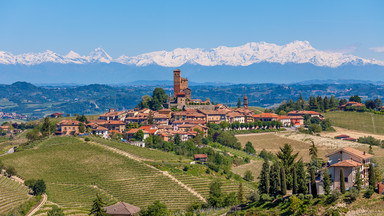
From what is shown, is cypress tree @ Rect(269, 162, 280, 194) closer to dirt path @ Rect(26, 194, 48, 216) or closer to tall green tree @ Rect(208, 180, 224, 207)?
tall green tree @ Rect(208, 180, 224, 207)

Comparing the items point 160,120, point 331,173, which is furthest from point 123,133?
point 331,173

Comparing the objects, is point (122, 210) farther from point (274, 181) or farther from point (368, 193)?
point (368, 193)

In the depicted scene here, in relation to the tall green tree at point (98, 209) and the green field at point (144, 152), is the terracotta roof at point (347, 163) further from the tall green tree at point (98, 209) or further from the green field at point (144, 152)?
the green field at point (144, 152)

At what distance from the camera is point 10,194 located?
5884 centimetres

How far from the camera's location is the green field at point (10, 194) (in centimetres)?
5426

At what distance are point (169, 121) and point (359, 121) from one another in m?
53.4

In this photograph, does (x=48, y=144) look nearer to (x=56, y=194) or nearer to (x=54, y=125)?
(x=54, y=125)

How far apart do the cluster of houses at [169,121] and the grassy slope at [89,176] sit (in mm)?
13983

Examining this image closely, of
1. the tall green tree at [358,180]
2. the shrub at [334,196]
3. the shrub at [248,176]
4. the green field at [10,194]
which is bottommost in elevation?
the shrub at [248,176]

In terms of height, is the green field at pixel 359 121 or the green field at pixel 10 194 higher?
the green field at pixel 359 121

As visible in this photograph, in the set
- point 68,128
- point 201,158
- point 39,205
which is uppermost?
point 68,128

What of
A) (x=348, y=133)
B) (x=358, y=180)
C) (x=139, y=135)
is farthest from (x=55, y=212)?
(x=348, y=133)

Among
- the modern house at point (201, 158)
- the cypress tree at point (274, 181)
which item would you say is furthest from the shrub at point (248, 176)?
the cypress tree at point (274, 181)

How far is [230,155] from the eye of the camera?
91.6 meters
